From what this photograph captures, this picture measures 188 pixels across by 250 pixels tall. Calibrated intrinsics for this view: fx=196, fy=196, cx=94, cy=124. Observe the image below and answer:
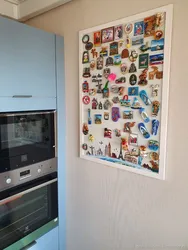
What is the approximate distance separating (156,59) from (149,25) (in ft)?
0.62

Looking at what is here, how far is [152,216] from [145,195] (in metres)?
0.13

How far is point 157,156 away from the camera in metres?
1.10

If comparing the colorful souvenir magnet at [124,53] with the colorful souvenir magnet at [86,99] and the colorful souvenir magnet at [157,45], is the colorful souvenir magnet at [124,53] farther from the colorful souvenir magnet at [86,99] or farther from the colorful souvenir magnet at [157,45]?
the colorful souvenir magnet at [86,99]

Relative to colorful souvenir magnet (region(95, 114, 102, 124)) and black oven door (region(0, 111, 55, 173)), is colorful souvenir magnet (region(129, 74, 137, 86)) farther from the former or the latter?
black oven door (region(0, 111, 55, 173))

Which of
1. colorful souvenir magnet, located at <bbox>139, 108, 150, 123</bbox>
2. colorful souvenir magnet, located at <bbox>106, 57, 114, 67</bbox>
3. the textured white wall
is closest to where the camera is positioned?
the textured white wall

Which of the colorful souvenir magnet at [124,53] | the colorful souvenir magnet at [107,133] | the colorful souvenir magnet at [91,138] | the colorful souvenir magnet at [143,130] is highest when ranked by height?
the colorful souvenir magnet at [124,53]

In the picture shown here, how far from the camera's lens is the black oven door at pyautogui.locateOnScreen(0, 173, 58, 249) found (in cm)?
125

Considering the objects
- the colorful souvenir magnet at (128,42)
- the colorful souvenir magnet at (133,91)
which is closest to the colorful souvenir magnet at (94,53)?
the colorful souvenir magnet at (128,42)

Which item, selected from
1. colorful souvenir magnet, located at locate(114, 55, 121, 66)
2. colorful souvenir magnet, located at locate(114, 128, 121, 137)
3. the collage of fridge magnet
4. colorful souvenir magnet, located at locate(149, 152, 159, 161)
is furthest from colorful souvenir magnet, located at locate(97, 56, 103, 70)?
colorful souvenir magnet, located at locate(149, 152, 159, 161)

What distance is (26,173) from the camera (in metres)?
1.31

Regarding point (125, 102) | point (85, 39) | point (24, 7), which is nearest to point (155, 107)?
point (125, 102)

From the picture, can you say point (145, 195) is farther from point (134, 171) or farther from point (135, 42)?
point (135, 42)

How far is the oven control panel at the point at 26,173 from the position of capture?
1.20m

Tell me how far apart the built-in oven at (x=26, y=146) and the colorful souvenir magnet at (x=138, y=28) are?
0.76 metres
